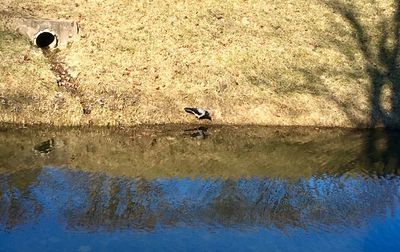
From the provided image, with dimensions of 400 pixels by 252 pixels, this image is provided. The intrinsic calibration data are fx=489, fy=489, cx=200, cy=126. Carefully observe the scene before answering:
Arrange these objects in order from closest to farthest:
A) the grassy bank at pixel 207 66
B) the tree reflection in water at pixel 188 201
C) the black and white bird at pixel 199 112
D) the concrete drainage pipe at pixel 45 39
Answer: the tree reflection in water at pixel 188 201
the grassy bank at pixel 207 66
the black and white bird at pixel 199 112
the concrete drainage pipe at pixel 45 39

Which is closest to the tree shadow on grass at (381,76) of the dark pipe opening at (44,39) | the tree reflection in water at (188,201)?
the tree reflection in water at (188,201)

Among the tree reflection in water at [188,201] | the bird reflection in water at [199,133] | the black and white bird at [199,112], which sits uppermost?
the black and white bird at [199,112]

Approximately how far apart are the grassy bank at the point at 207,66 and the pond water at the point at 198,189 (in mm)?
1069

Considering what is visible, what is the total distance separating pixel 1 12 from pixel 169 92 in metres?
8.89

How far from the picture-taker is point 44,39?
23172 mm

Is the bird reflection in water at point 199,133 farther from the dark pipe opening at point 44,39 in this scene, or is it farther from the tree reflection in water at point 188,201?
the dark pipe opening at point 44,39

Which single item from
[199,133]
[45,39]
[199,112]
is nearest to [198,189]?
[199,133]

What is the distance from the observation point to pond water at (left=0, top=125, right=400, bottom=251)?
12.5 m

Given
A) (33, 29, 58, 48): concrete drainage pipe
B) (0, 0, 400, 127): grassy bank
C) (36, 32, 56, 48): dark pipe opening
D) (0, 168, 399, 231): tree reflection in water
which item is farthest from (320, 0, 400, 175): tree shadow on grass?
(36, 32, 56, 48): dark pipe opening

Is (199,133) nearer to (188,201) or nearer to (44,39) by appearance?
(188,201)

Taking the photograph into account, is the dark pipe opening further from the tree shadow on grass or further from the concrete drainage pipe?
the tree shadow on grass

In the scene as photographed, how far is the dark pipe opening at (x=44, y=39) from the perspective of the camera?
74.6 feet

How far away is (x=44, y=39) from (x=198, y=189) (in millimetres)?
12247

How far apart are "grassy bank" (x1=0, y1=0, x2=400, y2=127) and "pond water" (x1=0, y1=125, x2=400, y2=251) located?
1.07 metres
